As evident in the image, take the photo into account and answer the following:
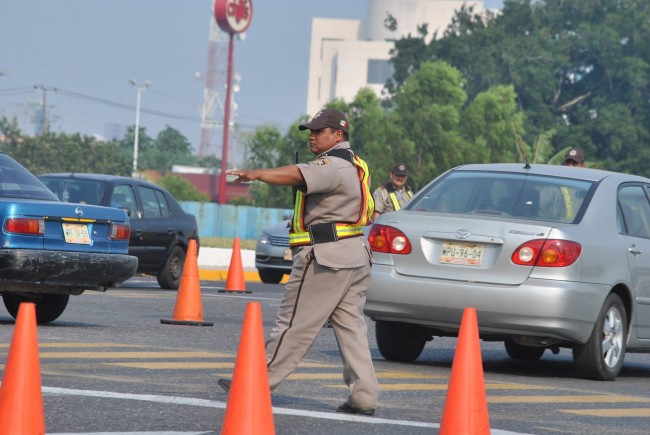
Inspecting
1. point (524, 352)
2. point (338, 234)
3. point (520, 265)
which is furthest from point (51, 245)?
point (338, 234)

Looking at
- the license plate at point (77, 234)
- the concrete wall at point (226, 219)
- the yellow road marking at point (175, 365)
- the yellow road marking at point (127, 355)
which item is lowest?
the concrete wall at point (226, 219)

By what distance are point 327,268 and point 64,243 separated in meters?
5.29

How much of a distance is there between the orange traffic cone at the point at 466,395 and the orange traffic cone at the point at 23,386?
1781 millimetres

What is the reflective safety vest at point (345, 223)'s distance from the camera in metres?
8.38

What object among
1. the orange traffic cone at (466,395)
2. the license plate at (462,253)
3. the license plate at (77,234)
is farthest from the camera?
the license plate at (77,234)

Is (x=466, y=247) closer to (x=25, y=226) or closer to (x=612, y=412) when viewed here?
(x=612, y=412)

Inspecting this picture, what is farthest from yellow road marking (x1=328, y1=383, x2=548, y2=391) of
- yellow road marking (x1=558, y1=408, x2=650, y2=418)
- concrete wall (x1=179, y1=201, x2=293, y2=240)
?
concrete wall (x1=179, y1=201, x2=293, y2=240)

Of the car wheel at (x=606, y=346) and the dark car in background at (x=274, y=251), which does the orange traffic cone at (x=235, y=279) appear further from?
the car wheel at (x=606, y=346)

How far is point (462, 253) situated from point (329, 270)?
113 inches

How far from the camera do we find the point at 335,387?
9758 mm

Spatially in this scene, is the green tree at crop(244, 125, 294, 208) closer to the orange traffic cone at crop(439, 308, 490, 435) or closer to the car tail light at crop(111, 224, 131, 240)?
the car tail light at crop(111, 224, 131, 240)

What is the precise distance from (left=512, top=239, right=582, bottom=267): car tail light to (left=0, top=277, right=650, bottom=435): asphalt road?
2.73 ft

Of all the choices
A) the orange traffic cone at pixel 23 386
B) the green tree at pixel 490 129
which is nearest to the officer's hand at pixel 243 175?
the orange traffic cone at pixel 23 386

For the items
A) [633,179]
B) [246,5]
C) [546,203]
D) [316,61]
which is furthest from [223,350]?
[316,61]
